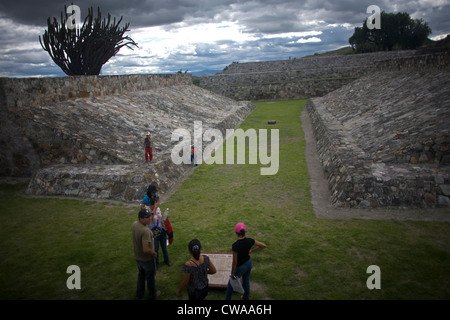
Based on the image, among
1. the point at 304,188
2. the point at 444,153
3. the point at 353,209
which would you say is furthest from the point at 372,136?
the point at 353,209

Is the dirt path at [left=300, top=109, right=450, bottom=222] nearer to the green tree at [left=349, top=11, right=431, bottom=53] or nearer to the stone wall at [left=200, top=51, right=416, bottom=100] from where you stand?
the stone wall at [left=200, top=51, right=416, bottom=100]

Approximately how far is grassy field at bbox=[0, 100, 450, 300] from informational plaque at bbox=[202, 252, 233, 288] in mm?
155

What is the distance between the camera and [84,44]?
1878 centimetres

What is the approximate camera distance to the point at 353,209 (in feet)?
26.4

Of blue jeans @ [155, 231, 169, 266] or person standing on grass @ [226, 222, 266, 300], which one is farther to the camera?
blue jeans @ [155, 231, 169, 266]

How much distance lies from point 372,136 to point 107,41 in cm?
1709

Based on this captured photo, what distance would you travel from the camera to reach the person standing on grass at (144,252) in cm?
488

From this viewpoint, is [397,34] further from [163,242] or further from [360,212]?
[163,242]

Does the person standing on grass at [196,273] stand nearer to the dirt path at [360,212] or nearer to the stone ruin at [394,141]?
the dirt path at [360,212]

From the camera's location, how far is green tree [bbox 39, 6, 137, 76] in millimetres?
17203

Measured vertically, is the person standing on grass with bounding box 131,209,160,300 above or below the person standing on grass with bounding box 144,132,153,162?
below

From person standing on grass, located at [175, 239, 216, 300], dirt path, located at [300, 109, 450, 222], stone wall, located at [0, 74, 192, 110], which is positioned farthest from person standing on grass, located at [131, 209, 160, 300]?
stone wall, located at [0, 74, 192, 110]
